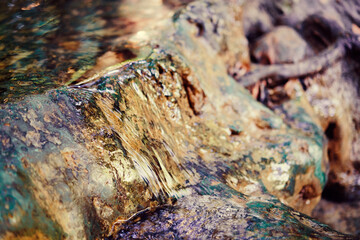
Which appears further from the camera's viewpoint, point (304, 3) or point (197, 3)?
point (304, 3)

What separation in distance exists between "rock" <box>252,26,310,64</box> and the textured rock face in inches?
58.0

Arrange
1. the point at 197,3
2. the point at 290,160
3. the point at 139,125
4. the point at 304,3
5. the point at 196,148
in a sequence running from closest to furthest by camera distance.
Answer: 1. the point at 139,125
2. the point at 196,148
3. the point at 290,160
4. the point at 197,3
5. the point at 304,3

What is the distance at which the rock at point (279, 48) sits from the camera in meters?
3.88

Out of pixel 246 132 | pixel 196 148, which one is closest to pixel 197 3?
pixel 246 132

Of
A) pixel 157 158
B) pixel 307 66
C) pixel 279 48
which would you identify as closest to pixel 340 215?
pixel 307 66

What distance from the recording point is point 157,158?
143 centimetres

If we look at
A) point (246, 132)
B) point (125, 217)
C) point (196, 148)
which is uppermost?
point (125, 217)

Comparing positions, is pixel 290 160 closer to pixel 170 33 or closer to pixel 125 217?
pixel 170 33

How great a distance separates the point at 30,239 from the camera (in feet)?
2.89

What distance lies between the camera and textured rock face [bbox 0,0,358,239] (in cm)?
99

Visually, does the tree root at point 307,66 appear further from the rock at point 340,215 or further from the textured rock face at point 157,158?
the rock at point 340,215

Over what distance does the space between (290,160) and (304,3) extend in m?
3.09

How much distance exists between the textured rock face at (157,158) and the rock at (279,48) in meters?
1.47

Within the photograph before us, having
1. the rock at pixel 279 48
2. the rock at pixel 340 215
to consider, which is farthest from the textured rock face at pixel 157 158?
the rock at pixel 279 48
